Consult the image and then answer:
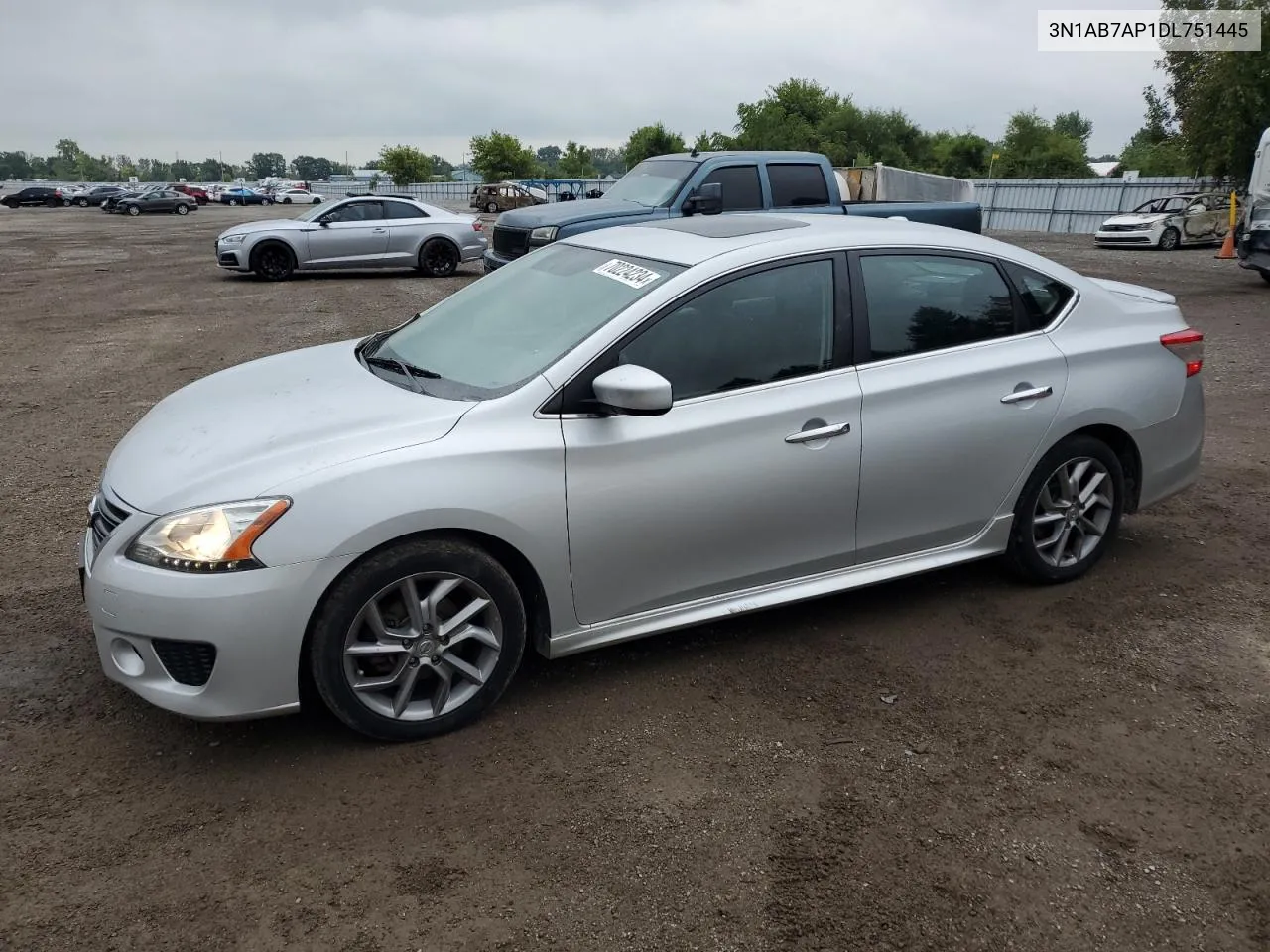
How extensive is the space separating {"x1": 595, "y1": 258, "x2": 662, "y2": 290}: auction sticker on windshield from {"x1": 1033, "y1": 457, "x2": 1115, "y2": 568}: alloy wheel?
2.03m

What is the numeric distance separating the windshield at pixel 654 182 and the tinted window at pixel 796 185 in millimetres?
986

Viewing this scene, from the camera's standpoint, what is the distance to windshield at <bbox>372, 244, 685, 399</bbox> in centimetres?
369

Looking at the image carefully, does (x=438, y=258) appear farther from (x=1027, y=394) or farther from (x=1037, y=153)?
(x=1037, y=153)

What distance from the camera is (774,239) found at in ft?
13.4

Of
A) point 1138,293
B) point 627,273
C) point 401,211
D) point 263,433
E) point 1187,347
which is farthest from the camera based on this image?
point 401,211

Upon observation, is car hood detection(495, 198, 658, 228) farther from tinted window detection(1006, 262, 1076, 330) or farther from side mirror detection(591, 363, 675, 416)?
side mirror detection(591, 363, 675, 416)

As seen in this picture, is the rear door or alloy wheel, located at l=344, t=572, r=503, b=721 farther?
the rear door

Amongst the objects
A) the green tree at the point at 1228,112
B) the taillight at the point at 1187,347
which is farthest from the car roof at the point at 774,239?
the green tree at the point at 1228,112

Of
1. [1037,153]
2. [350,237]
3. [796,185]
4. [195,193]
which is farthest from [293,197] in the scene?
[796,185]

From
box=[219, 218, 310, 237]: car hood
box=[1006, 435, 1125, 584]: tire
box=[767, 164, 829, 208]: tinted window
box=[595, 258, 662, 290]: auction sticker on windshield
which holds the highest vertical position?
box=[767, 164, 829, 208]: tinted window

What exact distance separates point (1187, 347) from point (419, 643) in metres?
3.81

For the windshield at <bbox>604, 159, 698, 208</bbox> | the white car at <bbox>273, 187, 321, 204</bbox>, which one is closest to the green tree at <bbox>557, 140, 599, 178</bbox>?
the white car at <bbox>273, 187, 321, 204</bbox>

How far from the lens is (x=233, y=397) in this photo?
3.91 metres

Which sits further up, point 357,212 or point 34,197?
point 34,197
